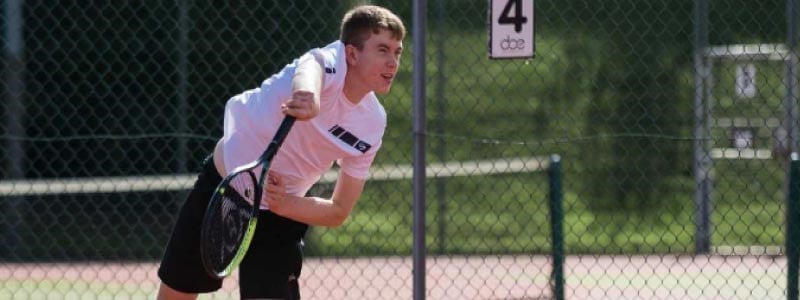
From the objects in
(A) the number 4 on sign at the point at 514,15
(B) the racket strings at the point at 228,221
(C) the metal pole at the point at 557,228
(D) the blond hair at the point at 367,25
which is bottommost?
(C) the metal pole at the point at 557,228

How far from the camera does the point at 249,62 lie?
8031 mm

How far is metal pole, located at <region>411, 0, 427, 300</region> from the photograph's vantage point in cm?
567

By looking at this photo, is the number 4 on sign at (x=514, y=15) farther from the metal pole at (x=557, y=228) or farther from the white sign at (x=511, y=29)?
the metal pole at (x=557, y=228)

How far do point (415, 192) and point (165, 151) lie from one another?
3.16 metres

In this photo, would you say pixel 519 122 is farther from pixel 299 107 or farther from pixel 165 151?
pixel 299 107

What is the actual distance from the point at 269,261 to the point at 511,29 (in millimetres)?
1733

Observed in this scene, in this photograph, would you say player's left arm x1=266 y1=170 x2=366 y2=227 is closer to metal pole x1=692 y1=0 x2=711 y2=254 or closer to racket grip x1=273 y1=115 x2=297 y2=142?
racket grip x1=273 y1=115 x2=297 y2=142

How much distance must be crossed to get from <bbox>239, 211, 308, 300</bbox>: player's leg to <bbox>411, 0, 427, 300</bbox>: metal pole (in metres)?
1.40

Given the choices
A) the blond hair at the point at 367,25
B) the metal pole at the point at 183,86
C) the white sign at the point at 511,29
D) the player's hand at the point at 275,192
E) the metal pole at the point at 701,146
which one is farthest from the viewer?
the metal pole at the point at 701,146

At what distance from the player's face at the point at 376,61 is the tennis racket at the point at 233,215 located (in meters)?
0.42

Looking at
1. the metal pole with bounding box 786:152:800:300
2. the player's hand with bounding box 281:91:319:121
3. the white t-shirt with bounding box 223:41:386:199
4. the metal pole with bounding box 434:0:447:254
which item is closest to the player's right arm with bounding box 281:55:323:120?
the player's hand with bounding box 281:91:319:121

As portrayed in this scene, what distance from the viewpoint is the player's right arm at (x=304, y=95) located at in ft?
11.9

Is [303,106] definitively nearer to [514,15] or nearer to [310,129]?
[310,129]

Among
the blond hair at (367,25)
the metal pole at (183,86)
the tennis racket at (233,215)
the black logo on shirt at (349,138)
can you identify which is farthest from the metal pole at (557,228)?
the tennis racket at (233,215)
